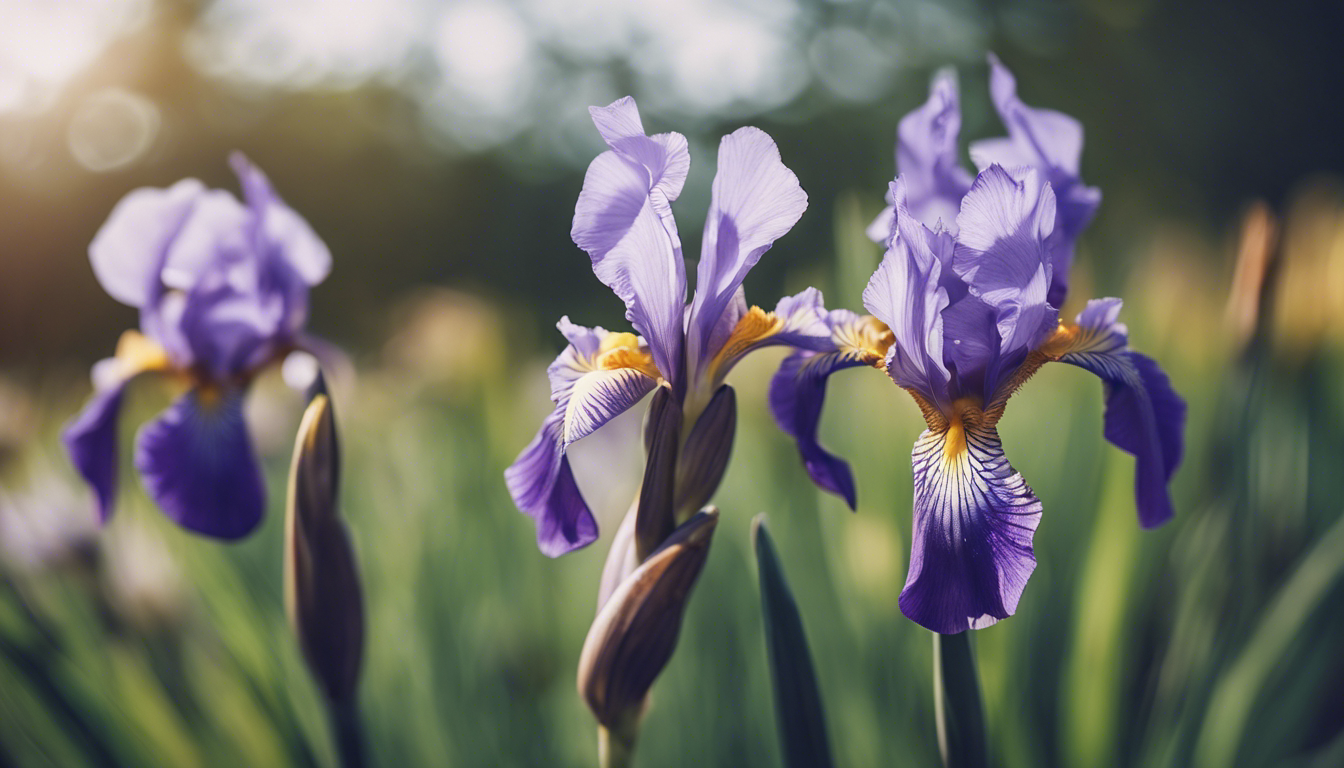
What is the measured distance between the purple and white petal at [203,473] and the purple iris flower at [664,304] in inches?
15.5

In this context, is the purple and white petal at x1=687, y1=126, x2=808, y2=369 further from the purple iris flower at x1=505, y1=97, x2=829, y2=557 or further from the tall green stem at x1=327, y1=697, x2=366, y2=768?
the tall green stem at x1=327, y1=697, x2=366, y2=768

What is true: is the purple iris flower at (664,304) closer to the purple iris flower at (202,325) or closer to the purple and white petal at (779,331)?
the purple and white petal at (779,331)

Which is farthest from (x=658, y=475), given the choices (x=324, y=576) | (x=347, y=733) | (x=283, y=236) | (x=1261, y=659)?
(x=1261, y=659)

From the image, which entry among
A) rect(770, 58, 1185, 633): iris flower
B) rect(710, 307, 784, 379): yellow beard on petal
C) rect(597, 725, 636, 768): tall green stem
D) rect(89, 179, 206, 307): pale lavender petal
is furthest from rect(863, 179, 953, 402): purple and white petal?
rect(89, 179, 206, 307): pale lavender petal

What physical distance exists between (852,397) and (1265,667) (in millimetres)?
714

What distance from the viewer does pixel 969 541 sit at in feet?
1.88

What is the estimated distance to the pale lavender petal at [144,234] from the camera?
1.04 metres

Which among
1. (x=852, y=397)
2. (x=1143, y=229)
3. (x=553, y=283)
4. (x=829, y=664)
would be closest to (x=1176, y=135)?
(x=1143, y=229)

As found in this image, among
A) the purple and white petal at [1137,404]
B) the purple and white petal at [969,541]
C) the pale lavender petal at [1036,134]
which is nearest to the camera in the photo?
the purple and white petal at [969,541]

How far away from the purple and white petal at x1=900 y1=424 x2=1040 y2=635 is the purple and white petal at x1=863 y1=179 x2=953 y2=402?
0.23 ft

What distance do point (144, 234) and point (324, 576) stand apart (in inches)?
21.5

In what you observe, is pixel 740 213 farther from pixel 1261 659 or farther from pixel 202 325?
pixel 1261 659

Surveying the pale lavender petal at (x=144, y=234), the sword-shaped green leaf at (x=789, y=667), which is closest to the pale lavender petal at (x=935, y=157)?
the sword-shaped green leaf at (x=789, y=667)

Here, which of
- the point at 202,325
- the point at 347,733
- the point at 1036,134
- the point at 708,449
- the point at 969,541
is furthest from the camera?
the point at 202,325
